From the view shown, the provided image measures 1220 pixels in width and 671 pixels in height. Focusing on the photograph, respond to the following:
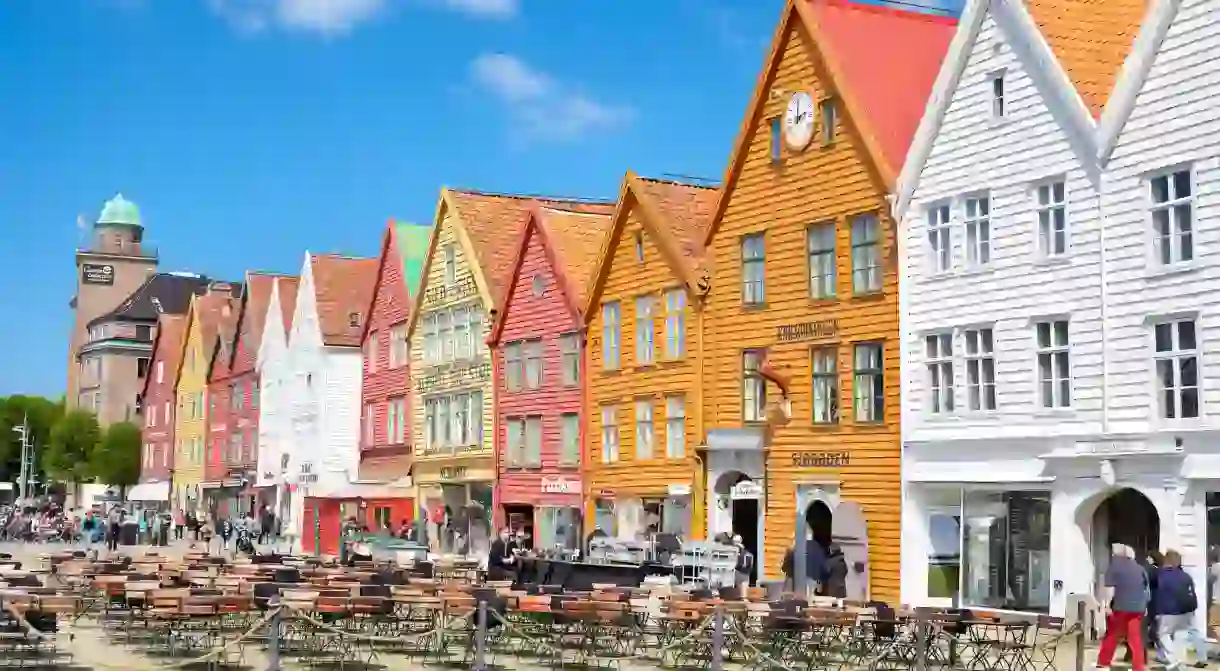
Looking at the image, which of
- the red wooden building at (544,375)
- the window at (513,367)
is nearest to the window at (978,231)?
the red wooden building at (544,375)

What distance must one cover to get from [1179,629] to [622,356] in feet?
73.0

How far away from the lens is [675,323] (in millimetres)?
41500

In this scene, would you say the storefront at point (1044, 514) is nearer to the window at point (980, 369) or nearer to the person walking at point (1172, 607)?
the window at point (980, 369)

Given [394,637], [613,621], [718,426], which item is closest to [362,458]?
[718,426]

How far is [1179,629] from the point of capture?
23641 mm

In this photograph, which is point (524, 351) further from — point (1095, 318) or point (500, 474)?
point (1095, 318)

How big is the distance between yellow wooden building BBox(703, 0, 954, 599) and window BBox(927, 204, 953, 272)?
3.20 ft

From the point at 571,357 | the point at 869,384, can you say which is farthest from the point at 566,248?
the point at 869,384

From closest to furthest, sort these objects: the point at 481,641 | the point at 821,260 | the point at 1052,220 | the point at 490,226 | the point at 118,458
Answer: the point at 481,641
the point at 1052,220
the point at 821,260
the point at 490,226
the point at 118,458

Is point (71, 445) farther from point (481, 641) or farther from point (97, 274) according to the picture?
point (481, 641)

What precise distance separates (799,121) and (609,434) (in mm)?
11933

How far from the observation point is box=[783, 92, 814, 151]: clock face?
35.9m

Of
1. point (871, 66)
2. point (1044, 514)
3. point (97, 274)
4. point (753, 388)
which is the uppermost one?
point (97, 274)

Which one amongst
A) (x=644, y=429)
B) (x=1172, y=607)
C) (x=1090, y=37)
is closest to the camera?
(x=1172, y=607)
